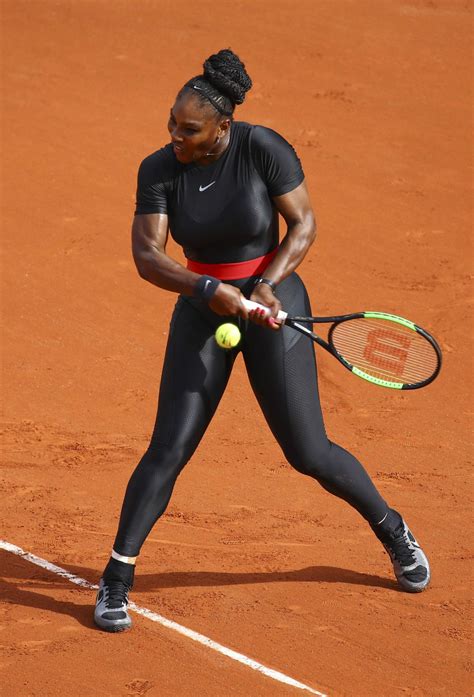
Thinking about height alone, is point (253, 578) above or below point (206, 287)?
below

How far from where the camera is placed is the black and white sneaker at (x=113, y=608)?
17.1 feet

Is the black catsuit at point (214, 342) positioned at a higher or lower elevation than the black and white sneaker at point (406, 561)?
higher

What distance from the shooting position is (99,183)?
37.9 feet

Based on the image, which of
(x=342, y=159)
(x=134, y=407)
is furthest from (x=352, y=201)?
(x=134, y=407)

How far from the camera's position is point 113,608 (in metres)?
5.24

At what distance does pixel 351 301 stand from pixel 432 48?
21.3 feet

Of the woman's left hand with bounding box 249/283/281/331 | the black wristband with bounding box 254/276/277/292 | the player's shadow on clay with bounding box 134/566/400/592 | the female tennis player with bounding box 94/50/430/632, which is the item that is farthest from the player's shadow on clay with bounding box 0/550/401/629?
the black wristband with bounding box 254/276/277/292

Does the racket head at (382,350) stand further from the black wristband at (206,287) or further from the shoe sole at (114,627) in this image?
the shoe sole at (114,627)

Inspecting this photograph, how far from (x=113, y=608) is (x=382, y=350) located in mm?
1733

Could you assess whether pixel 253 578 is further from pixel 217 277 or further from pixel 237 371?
pixel 237 371

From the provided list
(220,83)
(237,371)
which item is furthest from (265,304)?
(237,371)

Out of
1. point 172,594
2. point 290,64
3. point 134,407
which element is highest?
point 290,64

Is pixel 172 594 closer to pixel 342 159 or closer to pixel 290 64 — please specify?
pixel 342 159

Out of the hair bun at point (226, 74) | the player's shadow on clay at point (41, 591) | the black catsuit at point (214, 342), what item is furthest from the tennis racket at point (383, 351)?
the player's shadow on clay at point (41, 591)
